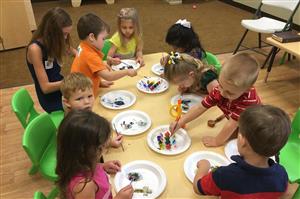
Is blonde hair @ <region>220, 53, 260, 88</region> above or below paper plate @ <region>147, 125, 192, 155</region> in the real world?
above

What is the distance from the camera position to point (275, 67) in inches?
136

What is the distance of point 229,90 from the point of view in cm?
126

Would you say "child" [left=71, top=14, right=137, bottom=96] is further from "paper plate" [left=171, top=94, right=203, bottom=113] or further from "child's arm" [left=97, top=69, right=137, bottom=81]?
"paper plate" [left=171, top=94, right=203, bottom=113]

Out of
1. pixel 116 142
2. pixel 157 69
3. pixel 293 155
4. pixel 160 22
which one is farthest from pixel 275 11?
pixel 116 142

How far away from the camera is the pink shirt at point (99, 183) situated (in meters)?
1.00

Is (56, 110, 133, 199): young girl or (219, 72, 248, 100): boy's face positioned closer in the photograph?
(56, 110, 133, 199): young girl

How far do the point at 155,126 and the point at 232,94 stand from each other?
0.42 metres

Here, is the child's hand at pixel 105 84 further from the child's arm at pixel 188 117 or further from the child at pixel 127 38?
the child's arm at pixel 188 117

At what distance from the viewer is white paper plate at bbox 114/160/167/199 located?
108cm

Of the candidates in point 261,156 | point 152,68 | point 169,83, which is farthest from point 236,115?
point 152,68

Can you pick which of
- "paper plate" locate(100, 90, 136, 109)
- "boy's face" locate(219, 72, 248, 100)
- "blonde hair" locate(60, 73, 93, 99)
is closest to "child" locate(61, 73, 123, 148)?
"blonde hair" locate(60, 73, 93, 99)

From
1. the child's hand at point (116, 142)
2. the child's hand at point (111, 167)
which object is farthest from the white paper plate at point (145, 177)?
the child's hand at point (116, 142)

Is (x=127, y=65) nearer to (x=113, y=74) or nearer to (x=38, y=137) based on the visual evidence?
(x=113, y=74)

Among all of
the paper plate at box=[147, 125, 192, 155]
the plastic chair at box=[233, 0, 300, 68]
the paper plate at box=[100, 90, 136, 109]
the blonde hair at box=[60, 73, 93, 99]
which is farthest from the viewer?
the plastic chair at box=[233, 0, 300, 68]
